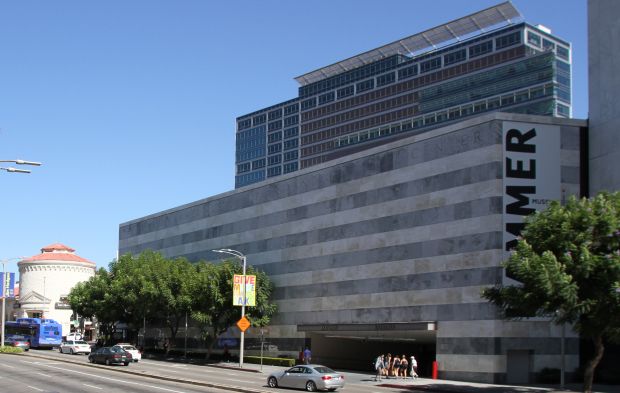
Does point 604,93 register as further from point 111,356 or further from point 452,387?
point 111,356

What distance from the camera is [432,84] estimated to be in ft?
520

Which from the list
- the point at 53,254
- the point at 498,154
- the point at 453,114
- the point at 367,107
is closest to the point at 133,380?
the point at 498,154

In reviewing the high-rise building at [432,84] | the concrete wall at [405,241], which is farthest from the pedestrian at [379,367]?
the high-rise building at [432,84]

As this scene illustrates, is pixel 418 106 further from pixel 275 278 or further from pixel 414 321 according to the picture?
pixel 414 321

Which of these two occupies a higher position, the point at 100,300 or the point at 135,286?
the point at 135,286

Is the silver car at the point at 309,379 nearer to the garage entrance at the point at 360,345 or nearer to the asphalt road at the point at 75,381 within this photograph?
the asphalt road at the point at 75,381

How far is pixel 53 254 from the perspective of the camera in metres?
140

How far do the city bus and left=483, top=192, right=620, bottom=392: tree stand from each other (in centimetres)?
7004

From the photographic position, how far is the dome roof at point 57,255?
138 meters

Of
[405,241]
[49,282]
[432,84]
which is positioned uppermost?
[432,84]

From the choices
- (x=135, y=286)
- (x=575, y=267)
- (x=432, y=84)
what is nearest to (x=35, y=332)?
(x=135, y=286)

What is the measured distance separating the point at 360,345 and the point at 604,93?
31.9 m

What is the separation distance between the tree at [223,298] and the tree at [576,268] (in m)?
36.1

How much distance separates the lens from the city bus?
3686 inches
